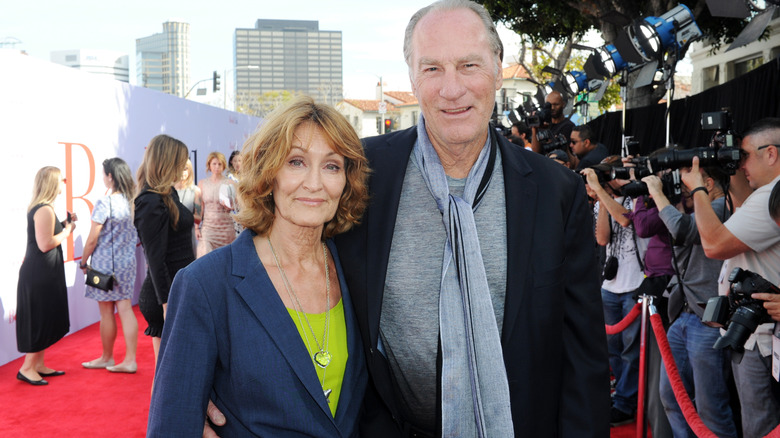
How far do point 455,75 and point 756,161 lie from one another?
2.02 meters

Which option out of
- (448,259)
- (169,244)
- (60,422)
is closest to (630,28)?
(169,244)

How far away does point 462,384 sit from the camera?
1.87m

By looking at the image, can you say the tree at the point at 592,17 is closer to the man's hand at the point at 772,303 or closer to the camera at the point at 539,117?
the camera at the point at 539,117

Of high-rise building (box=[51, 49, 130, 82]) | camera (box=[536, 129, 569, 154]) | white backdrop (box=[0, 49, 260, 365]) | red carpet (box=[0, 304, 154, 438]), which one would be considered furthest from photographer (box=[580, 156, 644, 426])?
high-rise building (box=[51, 49, 130, 82])

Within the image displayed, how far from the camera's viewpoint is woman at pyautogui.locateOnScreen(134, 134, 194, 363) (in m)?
4.63

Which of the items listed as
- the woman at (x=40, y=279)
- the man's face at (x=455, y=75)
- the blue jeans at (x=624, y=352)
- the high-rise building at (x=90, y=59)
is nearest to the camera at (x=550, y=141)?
the blue jeans at (x=624, y=352)

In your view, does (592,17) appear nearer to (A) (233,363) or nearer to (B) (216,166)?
(B) (216,166)

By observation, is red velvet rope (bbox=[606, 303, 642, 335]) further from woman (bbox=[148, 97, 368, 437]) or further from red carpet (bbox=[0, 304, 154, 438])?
red carpet (bbox=[0, 304, 154, 438])

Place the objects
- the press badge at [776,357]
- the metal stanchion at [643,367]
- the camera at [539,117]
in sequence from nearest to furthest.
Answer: the press badge at [776,357] → the metal stanchion at [643,367] → the camera at [539,117]

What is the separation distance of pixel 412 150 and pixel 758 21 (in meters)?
3.26

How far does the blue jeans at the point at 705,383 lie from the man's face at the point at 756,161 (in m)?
0.94

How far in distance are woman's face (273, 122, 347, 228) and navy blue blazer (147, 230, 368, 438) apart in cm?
23

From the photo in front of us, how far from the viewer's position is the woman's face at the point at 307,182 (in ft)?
6.29

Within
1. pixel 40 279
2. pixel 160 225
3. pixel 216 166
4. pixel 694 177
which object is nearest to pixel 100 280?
pixel 40 279
